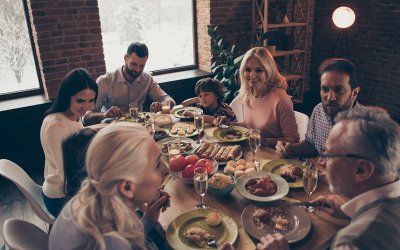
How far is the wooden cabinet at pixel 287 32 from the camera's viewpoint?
4.64m

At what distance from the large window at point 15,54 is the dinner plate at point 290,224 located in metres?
3.33

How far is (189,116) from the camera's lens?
2.75 metres

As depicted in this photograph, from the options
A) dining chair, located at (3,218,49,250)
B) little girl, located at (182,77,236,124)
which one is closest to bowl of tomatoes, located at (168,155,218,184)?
dining chair, located at (3,218,49,250)

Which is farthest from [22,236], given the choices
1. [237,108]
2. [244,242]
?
[237,108]

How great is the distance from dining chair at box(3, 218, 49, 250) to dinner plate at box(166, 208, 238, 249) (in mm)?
593

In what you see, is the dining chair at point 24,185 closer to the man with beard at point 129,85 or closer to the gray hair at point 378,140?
the man with beard at point 129,85

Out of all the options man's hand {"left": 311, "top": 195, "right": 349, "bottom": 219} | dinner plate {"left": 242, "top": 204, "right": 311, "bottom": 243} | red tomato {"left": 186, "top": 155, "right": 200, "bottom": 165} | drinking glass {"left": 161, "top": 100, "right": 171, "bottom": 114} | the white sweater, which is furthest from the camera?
drinking glass {"left": 161, "top": 100, "right": 171, "bottom": 114}

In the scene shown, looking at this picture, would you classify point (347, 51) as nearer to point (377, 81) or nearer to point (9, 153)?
point (377, 81)

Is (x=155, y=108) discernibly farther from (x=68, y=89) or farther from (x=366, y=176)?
(x=366, y=176)

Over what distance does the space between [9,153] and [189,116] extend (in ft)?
7.24

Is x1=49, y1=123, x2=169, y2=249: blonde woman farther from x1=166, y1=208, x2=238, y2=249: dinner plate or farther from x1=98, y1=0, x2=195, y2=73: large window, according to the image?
x1=98, y1=0, x2=195, y2=73: large window

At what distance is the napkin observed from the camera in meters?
1.32

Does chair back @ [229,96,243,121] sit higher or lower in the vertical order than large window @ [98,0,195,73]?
lower

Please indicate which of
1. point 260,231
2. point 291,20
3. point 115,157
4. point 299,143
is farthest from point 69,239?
point 291,20
